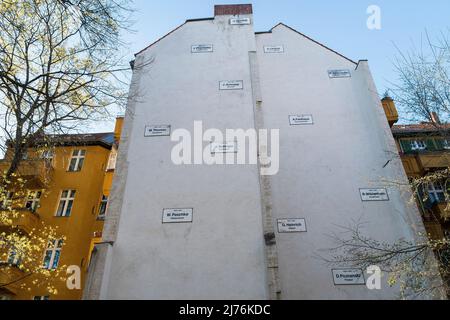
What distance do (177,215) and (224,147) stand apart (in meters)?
3.02

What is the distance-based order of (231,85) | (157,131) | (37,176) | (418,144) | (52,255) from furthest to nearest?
(418,144)
(37,176)
(52,255)
(231,85)
(157,131)

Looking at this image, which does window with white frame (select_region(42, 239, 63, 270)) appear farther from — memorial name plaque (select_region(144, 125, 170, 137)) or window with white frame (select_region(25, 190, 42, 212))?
memorial name plaque (select_region(144, 125, 170, 137))

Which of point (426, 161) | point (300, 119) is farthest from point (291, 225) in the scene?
point (426, 161)

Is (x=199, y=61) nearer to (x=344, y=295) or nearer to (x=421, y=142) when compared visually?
(x=344, y=295)

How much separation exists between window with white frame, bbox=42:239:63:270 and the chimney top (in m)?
14.4

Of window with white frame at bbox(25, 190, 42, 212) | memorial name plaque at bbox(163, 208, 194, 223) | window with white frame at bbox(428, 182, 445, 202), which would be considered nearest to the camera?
memorial name plaque at bbox(163, 208, 194, 223)

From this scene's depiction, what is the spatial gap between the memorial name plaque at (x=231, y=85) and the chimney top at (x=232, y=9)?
4864 millimetres

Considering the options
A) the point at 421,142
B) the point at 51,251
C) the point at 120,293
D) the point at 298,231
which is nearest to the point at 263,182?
the point at 298,231

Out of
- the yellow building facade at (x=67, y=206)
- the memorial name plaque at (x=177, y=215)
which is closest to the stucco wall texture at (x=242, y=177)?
the memorial name plaque at (x=177, y=215)

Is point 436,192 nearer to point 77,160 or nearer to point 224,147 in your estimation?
point 224,147

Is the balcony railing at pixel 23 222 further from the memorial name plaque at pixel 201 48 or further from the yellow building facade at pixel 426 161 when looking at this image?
the yellow building facade at pixel 426 161

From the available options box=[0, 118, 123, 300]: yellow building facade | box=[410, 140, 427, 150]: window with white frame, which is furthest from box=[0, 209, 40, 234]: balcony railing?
box=[410, 140, 427, 150]: window with white frame

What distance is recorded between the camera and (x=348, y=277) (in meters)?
11.3

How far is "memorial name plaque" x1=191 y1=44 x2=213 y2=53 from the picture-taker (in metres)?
15.6
